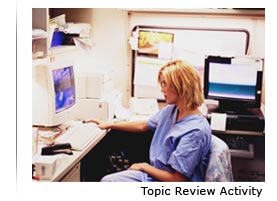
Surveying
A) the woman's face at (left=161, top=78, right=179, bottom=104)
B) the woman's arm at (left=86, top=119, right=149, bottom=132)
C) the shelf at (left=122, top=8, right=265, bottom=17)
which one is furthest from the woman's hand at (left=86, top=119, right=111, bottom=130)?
the shelf at (left=122, top=8, right=265, bottom=17)

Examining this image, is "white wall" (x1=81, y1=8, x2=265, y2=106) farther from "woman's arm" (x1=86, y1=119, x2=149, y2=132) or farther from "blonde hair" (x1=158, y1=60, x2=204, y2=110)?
"blonde hair" (x1=158, y1=60, x2=204, y2=110)

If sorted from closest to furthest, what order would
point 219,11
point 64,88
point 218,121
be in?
point 64,88
point 218,121
point 219,11

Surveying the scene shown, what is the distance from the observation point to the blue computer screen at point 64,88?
1786 millimetres

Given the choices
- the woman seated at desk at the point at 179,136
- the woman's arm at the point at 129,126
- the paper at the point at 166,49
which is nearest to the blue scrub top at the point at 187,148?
the woman seated at desk at the point at 179,136

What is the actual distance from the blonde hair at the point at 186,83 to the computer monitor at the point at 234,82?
568 millimetres

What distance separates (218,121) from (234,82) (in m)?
0.23

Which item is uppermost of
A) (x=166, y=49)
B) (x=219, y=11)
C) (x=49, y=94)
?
(x=219, y=11)

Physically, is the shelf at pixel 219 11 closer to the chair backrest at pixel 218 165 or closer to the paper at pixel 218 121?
the paper at pixel 218 121

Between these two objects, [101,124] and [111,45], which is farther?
[111,45]

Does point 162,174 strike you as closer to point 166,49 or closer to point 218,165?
point 218,165

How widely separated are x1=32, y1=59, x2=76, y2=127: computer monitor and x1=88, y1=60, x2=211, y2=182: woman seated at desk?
36cm

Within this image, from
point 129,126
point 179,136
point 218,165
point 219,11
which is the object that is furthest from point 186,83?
point 219,11

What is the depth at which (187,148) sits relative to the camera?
1503 millimetres
